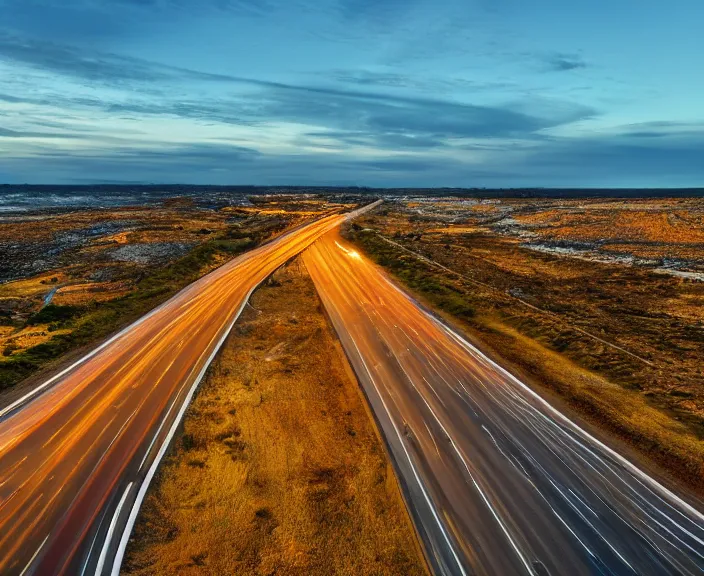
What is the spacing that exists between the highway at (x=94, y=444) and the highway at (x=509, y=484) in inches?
352

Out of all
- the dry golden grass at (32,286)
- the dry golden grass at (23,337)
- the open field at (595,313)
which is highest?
the open field at (595,313)

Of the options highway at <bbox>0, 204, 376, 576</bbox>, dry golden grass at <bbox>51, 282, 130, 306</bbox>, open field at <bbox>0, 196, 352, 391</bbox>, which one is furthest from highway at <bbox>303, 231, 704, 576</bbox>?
dry golden grass at <bbox>51, 282, 130, 306</bbox>

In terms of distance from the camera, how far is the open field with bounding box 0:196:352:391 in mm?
27609

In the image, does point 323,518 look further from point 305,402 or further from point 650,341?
point 650,341

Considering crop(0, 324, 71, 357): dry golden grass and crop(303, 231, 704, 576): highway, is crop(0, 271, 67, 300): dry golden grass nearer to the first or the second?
crop(0, 324, 71, 357): dry golden grass

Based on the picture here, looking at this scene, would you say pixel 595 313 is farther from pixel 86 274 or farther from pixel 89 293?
pixel 86 274

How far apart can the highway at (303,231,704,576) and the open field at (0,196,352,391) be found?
60.9ft

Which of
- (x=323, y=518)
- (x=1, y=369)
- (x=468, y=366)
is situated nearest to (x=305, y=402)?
(x=323, y=518)

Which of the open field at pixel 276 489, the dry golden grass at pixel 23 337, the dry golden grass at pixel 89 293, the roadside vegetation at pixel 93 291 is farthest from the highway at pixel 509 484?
the dry golden grass at pixel 89 293

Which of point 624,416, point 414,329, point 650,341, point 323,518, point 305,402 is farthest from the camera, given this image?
point 414,329

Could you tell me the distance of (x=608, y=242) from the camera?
6825cm

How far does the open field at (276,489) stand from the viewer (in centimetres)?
1213

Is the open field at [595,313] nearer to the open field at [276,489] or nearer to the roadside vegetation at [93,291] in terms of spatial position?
the open field at [276,489]

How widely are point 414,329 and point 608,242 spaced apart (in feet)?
176
